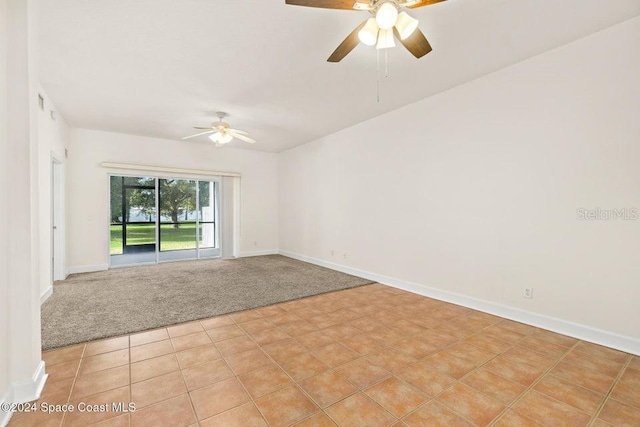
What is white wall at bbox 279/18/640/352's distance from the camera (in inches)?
101

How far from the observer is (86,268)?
5.59 meters

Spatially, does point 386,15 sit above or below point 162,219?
above

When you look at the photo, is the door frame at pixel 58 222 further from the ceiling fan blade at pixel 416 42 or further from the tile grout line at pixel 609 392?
the tile grout line at pixel 609 392

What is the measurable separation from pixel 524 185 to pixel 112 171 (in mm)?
7053

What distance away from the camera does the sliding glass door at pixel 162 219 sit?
624 cm

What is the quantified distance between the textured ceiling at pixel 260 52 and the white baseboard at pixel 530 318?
2.72 m

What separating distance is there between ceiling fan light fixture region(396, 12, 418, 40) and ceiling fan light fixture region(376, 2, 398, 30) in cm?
8

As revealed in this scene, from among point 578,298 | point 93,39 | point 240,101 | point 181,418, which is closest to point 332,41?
point 240,101

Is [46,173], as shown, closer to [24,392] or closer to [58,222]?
[58,222]

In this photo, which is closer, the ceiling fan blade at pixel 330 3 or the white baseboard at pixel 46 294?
the ceiling fan blade at pixel 330 3

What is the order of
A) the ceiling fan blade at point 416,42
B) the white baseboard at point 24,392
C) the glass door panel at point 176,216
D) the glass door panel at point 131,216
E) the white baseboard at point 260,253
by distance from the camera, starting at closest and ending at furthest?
the white baseboard at point 24,392, the ceiling fan blade at point 416,42, the glass door panel at point 131,216, the glass door panel at point 176,216, the white baseboard at point 260,253

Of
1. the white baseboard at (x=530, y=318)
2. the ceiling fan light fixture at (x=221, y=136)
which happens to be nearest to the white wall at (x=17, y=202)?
the ceiling fan light fixture at (x=221, y=136)

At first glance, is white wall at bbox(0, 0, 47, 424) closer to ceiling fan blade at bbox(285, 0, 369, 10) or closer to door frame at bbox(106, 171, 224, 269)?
ceiling fan blade at bbox(285, 0, 369, 10)

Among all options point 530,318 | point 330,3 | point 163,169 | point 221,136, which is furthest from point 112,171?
point 530,318
